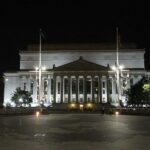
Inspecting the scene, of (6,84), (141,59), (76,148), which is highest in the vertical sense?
(141,59)

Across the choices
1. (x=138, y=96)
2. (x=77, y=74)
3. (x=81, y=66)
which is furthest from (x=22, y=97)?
(x=138, y=96)

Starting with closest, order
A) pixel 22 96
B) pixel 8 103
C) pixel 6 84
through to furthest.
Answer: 1. pixel 22 96
2. pixel 8 103
3. pixel 6 84

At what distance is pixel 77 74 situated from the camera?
Result: 106 metres

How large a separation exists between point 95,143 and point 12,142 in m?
4.42

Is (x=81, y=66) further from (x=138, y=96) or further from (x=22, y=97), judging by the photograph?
(x=138, y=96)

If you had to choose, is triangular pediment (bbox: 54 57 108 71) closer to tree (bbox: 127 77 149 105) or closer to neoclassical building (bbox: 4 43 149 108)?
neoclassical building (bbox: 4 43 149 108)

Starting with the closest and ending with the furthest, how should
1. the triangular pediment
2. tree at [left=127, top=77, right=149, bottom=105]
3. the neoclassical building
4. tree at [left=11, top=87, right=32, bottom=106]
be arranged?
tree at [left=127, top=77, right=149, bottom=105], tree at [left=11, top=87, right=32, bottom=106], the triangular pediment, the neoclassical building

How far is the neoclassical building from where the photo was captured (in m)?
106

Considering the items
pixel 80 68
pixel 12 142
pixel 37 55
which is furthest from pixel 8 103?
pixel 12 142

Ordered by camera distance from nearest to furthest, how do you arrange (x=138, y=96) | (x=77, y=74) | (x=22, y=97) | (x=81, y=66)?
(x=138, y=96), (x=22, y=97), (x=77, y=74), (x=81, y=66)

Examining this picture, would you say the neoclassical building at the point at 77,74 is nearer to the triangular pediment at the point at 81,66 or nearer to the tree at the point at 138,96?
the triangular pediment at the point at 81,66

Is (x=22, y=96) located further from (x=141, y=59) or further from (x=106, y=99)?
(x=141, y=59)

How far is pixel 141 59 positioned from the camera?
11594 centimetres

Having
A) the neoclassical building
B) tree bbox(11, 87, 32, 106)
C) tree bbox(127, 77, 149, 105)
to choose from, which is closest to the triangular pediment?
the neoclassical building
